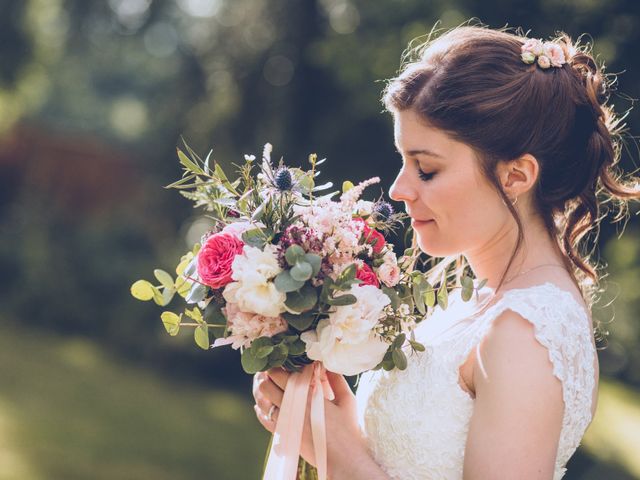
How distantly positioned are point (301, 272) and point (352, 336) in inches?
10.0

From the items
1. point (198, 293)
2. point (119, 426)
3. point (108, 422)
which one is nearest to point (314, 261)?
point (198, 293)

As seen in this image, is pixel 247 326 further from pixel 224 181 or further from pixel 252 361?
pixel 224 181

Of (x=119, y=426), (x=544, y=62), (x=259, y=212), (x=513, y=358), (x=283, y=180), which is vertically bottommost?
(x=513, y=358)

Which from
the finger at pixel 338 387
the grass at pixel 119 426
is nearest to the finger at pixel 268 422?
the finger at pixel 338 387

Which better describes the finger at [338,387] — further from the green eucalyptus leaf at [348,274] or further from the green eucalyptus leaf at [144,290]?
the green eucalyptus leaf at [144,290]

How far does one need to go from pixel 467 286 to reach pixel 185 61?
11.0 m

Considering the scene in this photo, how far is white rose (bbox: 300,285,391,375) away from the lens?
83.4 inches

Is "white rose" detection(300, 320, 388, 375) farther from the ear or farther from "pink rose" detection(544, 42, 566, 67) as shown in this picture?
"pink rose" detection(544, 42, 566, 67)

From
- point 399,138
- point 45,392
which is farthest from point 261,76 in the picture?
point 399,138

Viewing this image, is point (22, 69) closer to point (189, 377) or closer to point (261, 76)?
point (261, 76)

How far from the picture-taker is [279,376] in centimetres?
235

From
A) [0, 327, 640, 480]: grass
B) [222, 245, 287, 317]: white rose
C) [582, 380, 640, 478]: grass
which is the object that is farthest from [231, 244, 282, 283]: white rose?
[582, 380, 640, 478]: grass

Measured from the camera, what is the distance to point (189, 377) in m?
11.0

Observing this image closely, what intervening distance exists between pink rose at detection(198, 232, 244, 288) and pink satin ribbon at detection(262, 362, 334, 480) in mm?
412
